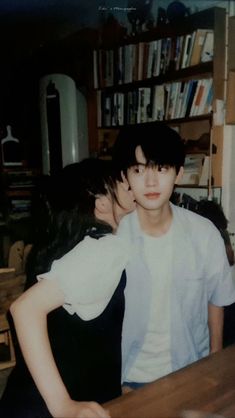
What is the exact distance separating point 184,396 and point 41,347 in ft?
0.90

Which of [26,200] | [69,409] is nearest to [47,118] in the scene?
[26,200]

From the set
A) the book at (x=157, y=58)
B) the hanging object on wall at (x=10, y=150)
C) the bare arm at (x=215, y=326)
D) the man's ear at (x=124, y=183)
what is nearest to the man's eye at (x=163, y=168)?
the man's ear at (x=124, y=183)

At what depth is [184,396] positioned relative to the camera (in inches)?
26.9

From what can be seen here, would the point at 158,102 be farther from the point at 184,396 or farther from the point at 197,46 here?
the point at 184,396

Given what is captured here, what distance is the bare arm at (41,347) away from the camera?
650 mm

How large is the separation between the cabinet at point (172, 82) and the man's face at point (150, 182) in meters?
1.61

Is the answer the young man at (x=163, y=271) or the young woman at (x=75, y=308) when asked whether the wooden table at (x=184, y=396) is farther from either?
the young man at (x=163, y=271)

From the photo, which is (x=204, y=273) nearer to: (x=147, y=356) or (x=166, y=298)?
(x=166, y=298)

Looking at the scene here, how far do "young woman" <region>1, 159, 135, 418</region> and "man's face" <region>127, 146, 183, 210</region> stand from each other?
80mm

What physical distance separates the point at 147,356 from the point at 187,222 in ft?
1.37

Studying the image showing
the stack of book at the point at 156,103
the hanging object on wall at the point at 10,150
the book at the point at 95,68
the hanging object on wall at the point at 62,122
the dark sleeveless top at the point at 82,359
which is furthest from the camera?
the hanging object on wall at the point at 10,150

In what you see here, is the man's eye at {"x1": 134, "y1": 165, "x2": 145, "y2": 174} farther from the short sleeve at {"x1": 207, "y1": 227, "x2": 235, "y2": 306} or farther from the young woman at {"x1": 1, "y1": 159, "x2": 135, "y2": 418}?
the short sleeve at {"x1": 207, "y1": 227, "x2": 235, "y2": 306}

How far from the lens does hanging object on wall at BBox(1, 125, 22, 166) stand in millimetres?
4367

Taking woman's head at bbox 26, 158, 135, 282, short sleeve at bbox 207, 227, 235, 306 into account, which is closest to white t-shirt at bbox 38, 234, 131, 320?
woman's head at bbox 26, 158, 135, 282
